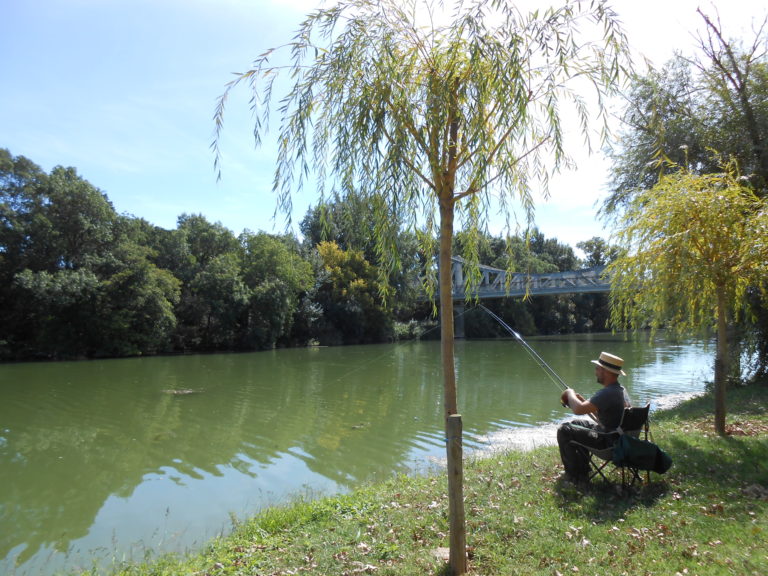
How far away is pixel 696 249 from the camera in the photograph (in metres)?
5.90

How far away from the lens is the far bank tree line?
27469mm

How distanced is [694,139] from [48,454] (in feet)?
46.5

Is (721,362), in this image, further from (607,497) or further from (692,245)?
(607,497)

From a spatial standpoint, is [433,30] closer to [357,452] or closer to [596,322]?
[357,452]

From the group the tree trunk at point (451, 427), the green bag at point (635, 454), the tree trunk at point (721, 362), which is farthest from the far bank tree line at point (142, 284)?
the tree trunk at point (451, 427)

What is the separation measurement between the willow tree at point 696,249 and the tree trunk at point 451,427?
335 cm

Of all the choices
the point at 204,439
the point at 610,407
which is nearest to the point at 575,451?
the point at 610,407

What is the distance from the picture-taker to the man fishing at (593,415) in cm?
449

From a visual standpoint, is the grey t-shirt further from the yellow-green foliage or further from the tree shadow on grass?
the yellow-green foliage

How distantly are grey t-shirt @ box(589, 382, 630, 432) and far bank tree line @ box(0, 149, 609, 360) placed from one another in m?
14.3

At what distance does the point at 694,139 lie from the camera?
1104 centimetres

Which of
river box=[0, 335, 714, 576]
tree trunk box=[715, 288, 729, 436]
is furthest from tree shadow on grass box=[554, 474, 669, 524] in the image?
river box=[0, 335, 714, 576]

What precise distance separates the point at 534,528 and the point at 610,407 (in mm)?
1314

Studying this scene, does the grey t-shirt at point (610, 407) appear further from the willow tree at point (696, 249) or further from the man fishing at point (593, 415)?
the willow tree at point (696, 249)
